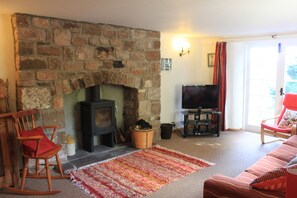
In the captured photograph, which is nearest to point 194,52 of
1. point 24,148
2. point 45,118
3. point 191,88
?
point 191,88

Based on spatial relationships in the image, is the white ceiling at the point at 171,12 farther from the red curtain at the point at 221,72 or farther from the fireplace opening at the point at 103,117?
the fireplace opening at the point at 103,117

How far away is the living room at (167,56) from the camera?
10.5ft

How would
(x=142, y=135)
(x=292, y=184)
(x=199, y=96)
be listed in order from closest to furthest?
1. (x=292, y=184)
2. (x=142, y=135)
3. (x=199, y=96)

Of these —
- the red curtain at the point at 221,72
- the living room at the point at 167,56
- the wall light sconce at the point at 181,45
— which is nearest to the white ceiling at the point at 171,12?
the living room at the point at 167,56

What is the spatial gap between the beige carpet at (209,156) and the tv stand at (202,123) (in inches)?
6.4

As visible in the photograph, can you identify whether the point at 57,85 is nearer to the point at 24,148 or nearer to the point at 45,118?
the point at 45,118

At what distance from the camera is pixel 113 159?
12.5 ft

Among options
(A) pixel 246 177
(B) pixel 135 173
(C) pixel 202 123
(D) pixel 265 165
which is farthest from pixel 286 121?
(B) pixel 135 173

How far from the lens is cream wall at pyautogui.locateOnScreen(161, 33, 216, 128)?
205 inches

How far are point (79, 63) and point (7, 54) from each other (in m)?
0.94

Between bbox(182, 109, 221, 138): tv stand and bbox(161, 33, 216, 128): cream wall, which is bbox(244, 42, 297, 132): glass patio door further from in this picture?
bbox(161, 33, 216, 128): cream wall

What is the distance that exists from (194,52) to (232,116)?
169 centimetres

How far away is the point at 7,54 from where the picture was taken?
3271mm

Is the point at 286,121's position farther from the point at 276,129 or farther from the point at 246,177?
the point at 246,177
